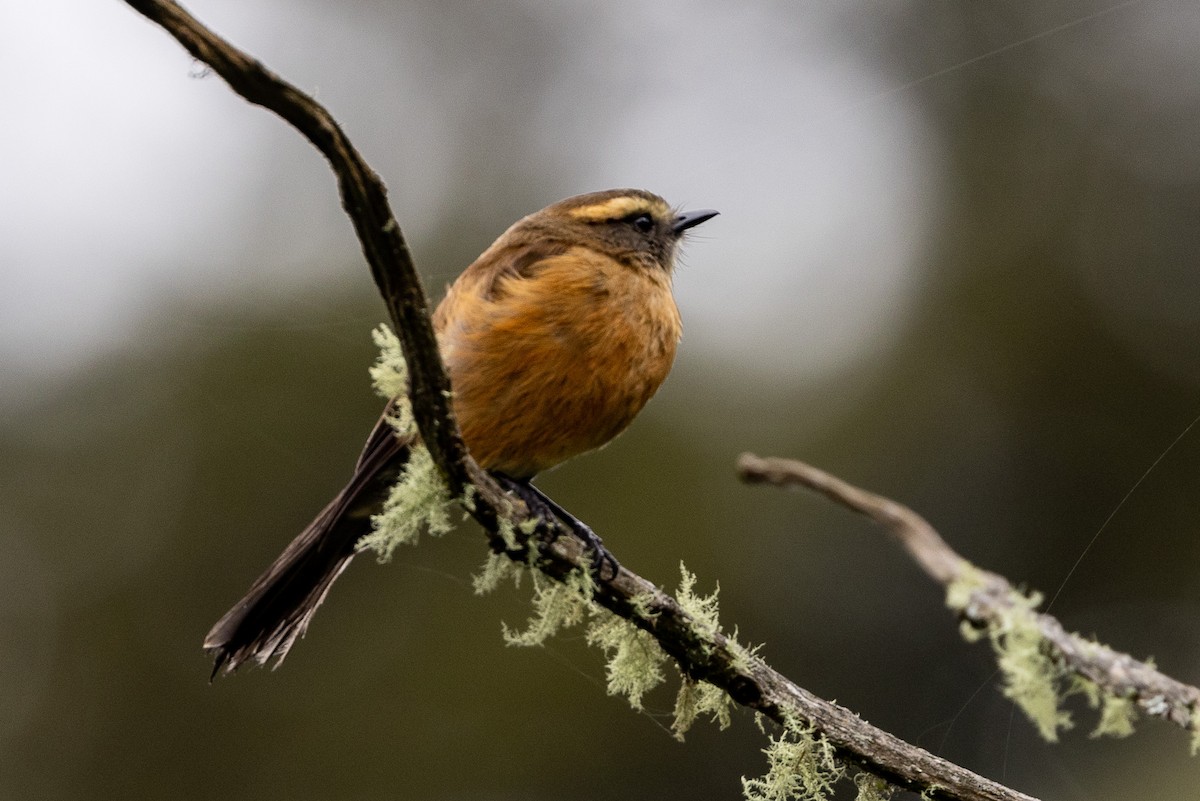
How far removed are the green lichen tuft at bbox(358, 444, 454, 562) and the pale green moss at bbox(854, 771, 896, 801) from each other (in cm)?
104

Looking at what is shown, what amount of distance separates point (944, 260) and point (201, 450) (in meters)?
4.20

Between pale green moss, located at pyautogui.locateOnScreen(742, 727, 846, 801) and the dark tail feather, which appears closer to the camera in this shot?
pale green moss, located at pyautogui.locateOnScreen(742, 727, 846, 801)

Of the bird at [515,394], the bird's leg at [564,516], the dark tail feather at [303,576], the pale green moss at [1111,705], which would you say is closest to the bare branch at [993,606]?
the pale green moss at [1111,705]

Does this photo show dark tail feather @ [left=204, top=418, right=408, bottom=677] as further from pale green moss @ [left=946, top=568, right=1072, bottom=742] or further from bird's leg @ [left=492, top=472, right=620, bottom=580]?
pale green moss @ [left=946, top=568, right=1072, bottom=742]

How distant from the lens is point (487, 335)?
11.1 feet

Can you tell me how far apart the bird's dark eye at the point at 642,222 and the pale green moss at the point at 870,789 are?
7.37 ft

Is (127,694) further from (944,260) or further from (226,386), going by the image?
(944,260)

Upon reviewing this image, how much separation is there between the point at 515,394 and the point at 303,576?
0.87 metres

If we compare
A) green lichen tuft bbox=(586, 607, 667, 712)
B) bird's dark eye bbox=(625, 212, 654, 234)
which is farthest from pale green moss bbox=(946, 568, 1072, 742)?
bird's dark eye bbox=(625, 212, 654, 234)

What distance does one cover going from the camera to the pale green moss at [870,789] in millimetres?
2389

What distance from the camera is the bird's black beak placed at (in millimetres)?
4184

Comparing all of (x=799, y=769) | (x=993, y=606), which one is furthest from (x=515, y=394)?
(x=993, y=606)

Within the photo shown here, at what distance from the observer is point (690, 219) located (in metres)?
4.20

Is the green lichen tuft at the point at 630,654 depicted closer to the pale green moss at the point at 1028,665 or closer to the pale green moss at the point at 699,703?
the pale green moss at the point at 699,703
